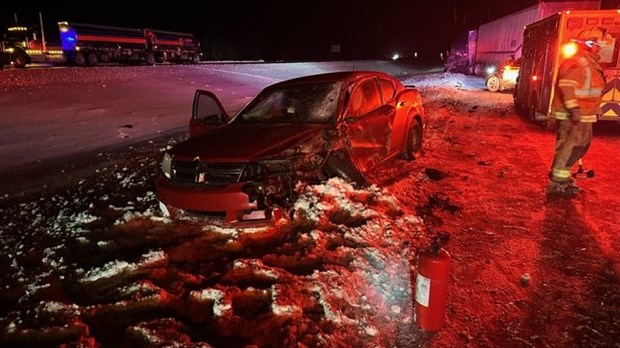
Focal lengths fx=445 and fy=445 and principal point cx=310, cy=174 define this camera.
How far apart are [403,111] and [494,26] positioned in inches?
1003

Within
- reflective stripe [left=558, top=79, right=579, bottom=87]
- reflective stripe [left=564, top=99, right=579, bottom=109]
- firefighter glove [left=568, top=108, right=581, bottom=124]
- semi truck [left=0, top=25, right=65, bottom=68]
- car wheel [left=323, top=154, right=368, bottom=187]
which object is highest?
semi truck [left=0, top=25, right=65, bottom=68]

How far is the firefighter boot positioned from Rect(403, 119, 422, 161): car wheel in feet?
6.72

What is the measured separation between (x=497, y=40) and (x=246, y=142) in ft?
88.3

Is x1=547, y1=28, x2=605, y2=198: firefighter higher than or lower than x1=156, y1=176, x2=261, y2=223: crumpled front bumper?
higher

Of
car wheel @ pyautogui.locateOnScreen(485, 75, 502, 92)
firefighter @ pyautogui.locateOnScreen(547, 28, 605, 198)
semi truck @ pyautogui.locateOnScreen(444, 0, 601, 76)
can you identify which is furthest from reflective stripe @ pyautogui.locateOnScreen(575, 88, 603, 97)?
car wheel @ pyautogui.locateOnScreen(485, 75, 502, 92)

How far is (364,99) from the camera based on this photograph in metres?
5.71

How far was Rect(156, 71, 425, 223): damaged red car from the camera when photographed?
4.14 m

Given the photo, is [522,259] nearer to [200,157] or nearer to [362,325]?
[362,325]

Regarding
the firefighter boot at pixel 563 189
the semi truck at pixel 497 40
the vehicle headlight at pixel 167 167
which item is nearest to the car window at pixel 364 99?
the vehicle headlight at pixel 167 167

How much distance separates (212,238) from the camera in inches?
169

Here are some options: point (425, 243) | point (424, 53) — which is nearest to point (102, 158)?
point (425, 243)

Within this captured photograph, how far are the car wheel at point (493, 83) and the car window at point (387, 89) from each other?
14.6 meters

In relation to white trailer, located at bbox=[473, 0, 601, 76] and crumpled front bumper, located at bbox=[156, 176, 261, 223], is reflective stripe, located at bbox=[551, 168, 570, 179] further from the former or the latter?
white trailer, located at bbox=[473, 0, 601, 76]

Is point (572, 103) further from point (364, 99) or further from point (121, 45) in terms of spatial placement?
point (121, 45)
